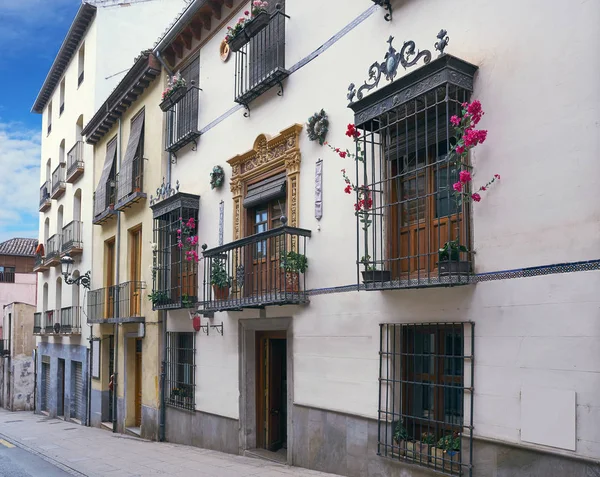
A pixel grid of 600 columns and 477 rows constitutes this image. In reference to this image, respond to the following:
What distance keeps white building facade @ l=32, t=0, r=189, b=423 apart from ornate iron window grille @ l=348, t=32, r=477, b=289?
1307 cm

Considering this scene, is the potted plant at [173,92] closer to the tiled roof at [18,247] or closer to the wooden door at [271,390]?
the wooden door at [271,390]

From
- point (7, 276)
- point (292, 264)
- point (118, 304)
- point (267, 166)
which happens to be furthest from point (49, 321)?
point (292, 264)

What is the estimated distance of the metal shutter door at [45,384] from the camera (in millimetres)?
23812

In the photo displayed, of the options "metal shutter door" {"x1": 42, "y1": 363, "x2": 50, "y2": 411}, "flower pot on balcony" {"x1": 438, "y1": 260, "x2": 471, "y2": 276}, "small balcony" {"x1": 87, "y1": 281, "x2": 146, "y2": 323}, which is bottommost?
"metal shutter door" {"x1": 42, "y1": 363, "x2": 50, "y2": 411}

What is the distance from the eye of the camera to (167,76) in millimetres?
13773

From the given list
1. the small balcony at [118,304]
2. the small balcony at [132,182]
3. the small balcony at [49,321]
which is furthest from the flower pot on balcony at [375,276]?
the small balcony at [49,321]

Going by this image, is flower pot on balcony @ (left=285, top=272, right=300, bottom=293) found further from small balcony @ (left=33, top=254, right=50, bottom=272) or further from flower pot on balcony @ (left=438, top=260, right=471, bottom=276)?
small balcony @ (left=33, top=254, right=50, bottom=272)

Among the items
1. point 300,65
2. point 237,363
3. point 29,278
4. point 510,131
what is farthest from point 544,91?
point 29,278

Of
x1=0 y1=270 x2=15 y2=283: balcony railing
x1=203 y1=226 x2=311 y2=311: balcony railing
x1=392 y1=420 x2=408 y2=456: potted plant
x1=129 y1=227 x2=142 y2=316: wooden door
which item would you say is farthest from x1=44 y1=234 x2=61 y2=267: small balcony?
x1=392 y1=420 x2=408 y2=456: potted plant

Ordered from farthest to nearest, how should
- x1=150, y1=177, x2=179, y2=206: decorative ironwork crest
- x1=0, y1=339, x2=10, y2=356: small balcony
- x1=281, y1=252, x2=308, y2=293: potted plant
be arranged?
x1=0, y1=339, x2=10, y2=356: small balcony < x1=150, y1=177, x2=179, y2=206: decorative ironwork crest < x1=281, y1=252, x2=308, y2=293: potted plant

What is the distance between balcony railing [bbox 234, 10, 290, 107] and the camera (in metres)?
9.84

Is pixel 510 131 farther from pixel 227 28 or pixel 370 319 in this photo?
pixel 227 28

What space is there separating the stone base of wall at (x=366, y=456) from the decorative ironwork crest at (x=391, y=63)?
399 cm

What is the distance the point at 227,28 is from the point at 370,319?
6.15m
